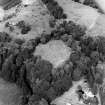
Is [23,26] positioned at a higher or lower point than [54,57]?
higher

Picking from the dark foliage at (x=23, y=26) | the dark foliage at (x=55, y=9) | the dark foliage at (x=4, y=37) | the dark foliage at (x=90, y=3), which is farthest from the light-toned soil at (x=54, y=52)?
the dark foliage at (x=90, y=3)

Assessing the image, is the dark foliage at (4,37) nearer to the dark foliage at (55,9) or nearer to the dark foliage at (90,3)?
the dark foliage at (55,9)

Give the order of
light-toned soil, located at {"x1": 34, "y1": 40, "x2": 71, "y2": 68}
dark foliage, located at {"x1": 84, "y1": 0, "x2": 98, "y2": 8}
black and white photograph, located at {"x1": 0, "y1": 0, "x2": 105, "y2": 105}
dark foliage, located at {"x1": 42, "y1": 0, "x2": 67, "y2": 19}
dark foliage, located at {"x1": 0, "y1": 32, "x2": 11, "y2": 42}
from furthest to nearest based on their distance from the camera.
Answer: dark foliage, located at {"x1": 84, "y1": 0, "x2": 98, "y2": 8} → dark foliage, located at {"x1": 42, "y1": 0, "x2": 67, "y2": 19} → dark foliage, located at {"x1": 0, "y1": 32, "x2": 11, "y2": 42} → light-toned soil, located at {"x1": 34, "y1": 40, "x2": 71, "y2": 68} → black and white photograph, located at {"x1": 0, "y1": 0, "x2": 105, "y2": 105}

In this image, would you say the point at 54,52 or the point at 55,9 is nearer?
the point at 54,52

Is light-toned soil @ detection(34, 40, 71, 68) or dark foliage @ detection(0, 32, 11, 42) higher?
light-toned soil @ detection(34, 40, 71, 68)

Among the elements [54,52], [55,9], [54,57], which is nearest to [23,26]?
[55,9]

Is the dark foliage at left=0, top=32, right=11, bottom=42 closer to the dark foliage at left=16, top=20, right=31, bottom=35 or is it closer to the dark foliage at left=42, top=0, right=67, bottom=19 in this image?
the dark foliage at left=16, top=20, right=31, bottom=35

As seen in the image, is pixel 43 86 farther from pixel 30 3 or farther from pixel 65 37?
pixel 30 3

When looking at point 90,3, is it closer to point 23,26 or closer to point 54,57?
point 23,26

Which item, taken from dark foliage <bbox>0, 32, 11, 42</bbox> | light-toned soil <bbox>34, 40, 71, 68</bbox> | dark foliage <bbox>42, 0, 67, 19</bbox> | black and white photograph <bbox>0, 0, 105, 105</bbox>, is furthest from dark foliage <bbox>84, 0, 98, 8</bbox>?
dark foliage <bbox>0, 32, 11, 42</bbox>

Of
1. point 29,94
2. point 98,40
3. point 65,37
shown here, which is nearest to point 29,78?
point 29,94

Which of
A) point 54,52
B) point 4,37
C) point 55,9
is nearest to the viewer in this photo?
point 54,52
